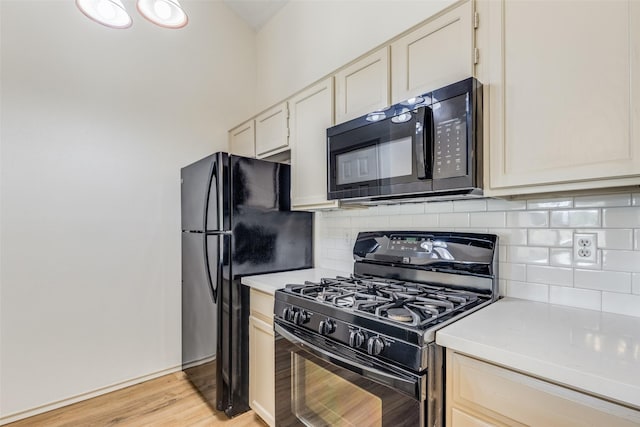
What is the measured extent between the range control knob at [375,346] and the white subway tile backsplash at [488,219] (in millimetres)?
818

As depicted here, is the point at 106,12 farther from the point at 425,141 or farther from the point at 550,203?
the point at 550,203

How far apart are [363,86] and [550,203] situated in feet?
3.40

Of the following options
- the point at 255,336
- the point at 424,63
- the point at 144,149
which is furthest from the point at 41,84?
the point at 424,63

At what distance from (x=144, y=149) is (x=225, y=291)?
53.5 inches

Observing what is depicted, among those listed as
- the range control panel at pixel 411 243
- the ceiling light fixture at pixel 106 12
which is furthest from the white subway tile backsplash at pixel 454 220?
the ceiling light fixture at pixel 106 12

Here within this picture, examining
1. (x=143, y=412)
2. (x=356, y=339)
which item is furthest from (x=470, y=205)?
(x=143, y=412)

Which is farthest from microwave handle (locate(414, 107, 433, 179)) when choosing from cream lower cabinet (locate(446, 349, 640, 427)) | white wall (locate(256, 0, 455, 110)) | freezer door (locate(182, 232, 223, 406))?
freezer door (locate(182, 232, 223, 406))

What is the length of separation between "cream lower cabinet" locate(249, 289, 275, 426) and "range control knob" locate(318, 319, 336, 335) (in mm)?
489

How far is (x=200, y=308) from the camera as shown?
223 centimetres

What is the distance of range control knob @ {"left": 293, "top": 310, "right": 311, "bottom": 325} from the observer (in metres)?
1.42

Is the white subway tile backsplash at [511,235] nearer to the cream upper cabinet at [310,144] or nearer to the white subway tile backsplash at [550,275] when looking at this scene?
the white subway tile backsplash at [550,275]

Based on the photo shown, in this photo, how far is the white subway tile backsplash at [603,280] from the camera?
1158mm

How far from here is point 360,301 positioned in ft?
4.45

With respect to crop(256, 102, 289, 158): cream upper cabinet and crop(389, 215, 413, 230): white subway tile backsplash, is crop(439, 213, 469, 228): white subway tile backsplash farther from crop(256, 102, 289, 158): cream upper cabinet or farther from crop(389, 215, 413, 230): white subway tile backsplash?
crop(256, 102, 289, 158): cream upper cabinet
